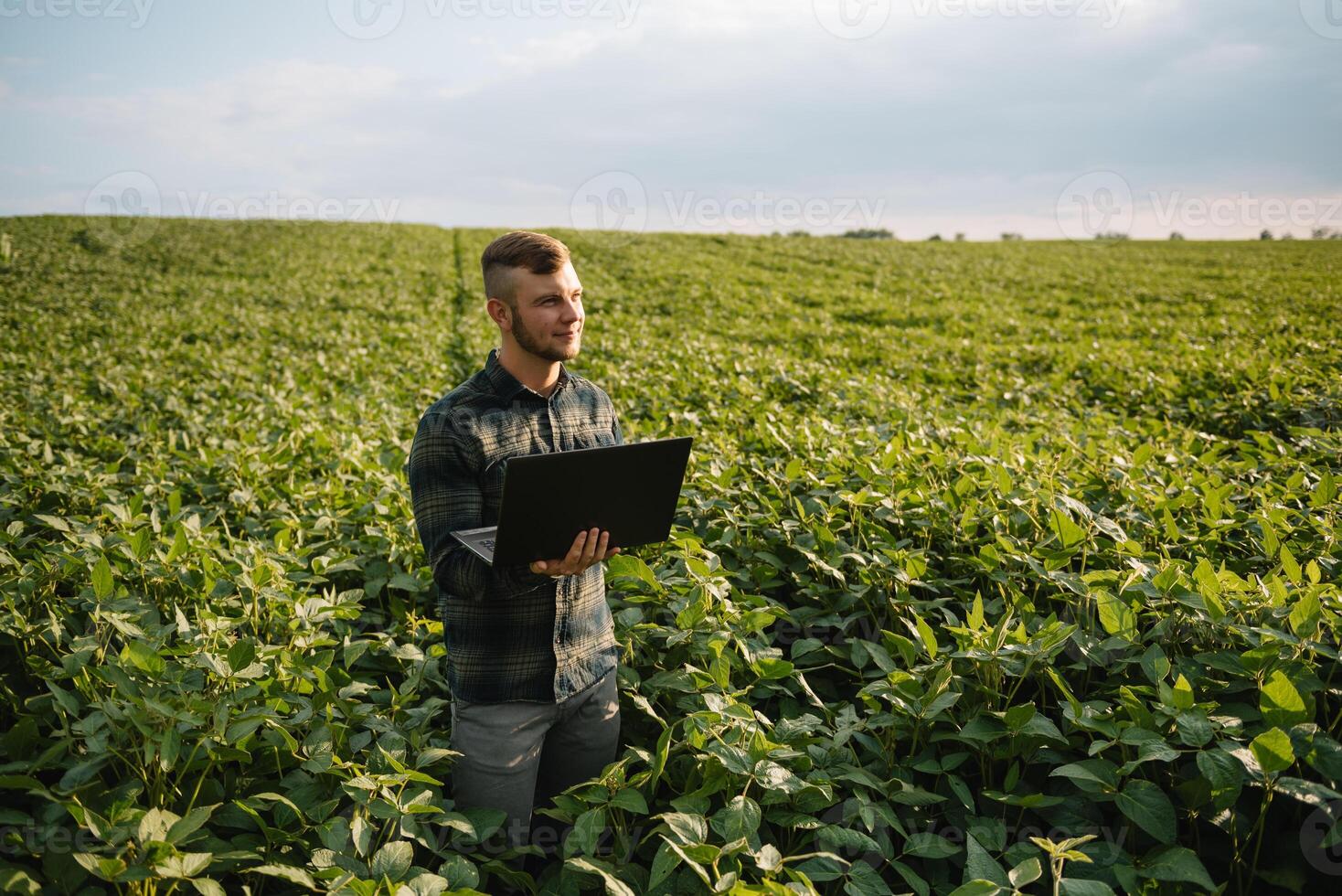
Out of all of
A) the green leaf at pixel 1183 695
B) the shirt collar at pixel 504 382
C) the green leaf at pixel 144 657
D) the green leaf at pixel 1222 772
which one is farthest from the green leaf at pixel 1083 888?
the green leaf at pixel 144 657

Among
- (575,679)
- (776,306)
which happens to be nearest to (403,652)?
(575,679)

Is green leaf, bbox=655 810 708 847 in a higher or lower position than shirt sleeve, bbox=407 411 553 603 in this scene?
lower

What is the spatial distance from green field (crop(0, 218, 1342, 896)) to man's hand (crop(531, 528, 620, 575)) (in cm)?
60

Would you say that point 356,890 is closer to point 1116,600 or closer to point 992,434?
point 1116,600

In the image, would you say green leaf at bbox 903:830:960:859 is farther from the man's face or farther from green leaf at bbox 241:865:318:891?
the man's face

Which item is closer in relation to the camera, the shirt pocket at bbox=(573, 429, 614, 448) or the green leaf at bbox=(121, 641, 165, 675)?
the green leaf at bbox=(121, 641, 165, 675)

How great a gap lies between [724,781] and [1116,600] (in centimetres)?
146

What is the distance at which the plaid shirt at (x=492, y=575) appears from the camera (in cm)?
229

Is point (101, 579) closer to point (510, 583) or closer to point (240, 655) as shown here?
point (240, 655)

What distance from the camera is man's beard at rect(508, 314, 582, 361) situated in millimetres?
2418

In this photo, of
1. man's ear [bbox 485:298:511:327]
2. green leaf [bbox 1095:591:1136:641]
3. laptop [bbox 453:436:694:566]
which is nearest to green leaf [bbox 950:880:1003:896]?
green leaf [bbox 1095:591:1136:641]

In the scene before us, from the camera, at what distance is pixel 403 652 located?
3006 mm

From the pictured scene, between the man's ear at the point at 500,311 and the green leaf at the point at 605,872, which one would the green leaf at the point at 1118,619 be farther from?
the man's ear at the point at 500,311

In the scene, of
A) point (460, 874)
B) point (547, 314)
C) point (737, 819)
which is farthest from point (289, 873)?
point (547, 314)
